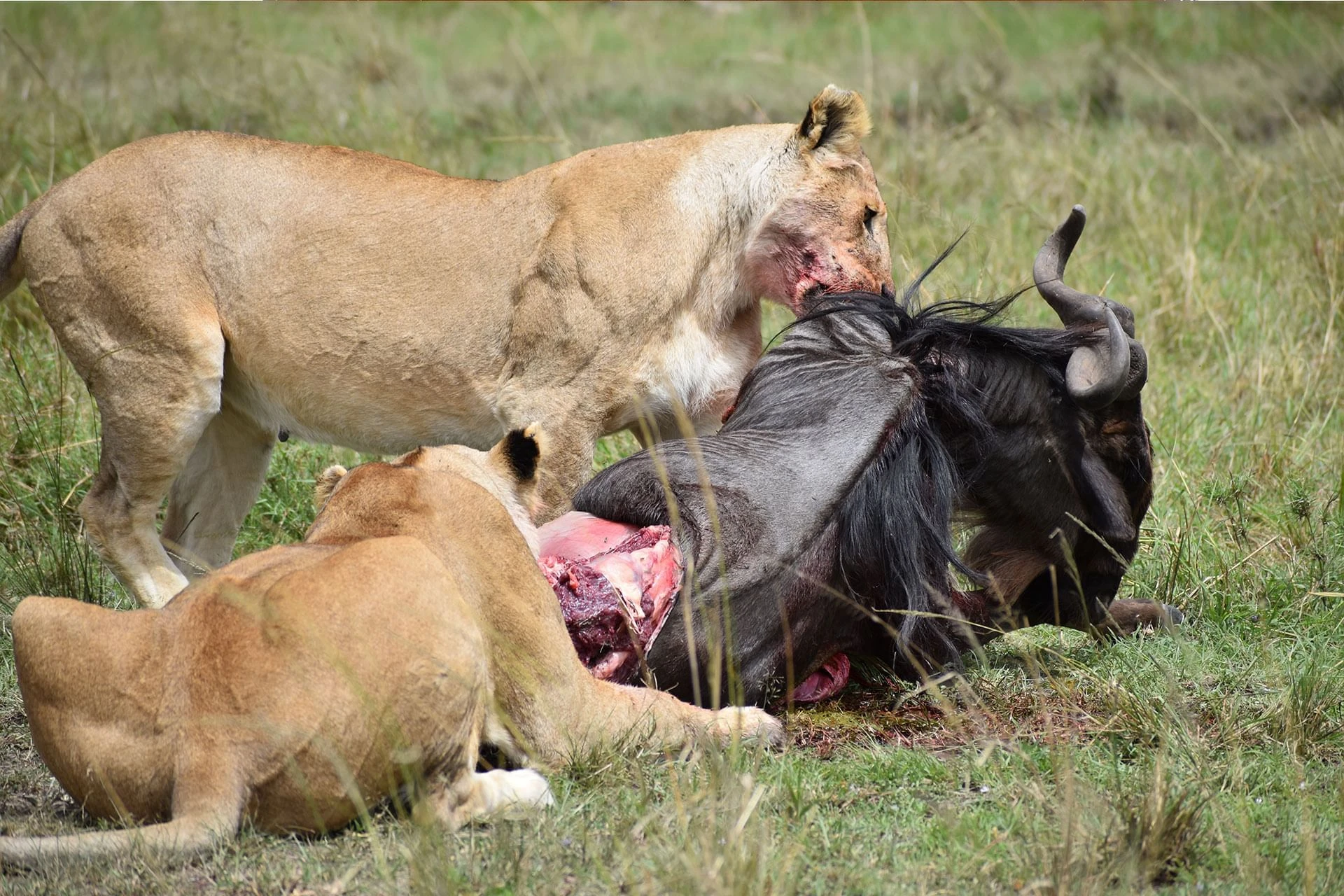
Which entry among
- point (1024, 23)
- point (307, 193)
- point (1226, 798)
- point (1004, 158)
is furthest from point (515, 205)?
point (1024, 23)

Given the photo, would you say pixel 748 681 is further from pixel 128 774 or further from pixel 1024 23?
pixel 1024 23

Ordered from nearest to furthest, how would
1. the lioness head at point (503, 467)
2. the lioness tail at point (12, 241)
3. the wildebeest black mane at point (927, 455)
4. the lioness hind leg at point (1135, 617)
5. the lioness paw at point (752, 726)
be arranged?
the lioness paw at point (752, 726) → the lioness head at point (503, 467) → the wildebeest black mane at point (927, 455) → the lioness hind leg at point (1135, 617) → the lioness tail at point (12, 241)

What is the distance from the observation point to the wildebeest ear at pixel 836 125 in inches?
198

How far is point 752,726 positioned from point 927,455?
3.15ft

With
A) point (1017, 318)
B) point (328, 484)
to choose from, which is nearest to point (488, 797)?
point (328, 484)

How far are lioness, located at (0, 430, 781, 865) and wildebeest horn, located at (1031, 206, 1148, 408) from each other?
150cm

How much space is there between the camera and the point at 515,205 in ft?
16.8

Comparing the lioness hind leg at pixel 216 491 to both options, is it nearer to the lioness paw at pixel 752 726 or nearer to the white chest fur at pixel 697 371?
the white chest fur at pixel 697 371

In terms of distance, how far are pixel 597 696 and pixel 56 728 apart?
3.81ft

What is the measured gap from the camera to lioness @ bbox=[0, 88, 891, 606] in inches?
188

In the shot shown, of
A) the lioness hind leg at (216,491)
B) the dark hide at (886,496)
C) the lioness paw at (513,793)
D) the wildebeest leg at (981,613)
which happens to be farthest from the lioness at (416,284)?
the lioness paw at (513,793)

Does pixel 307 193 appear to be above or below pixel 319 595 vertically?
above

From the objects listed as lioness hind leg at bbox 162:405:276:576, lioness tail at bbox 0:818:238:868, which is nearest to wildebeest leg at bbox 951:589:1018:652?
lioness tail at bbox 0:818:238:868

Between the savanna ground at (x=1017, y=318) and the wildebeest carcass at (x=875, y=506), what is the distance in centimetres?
22
